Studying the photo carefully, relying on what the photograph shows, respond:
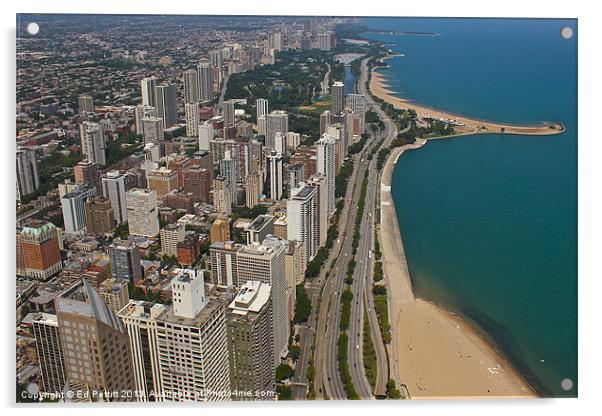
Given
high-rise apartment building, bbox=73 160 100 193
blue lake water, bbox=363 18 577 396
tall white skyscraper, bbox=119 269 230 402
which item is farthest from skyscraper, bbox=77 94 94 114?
tall white skyscraper, bbox=119 269 230 402

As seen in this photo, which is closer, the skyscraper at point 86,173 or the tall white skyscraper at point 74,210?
the tall white skyscraper at point 74,210

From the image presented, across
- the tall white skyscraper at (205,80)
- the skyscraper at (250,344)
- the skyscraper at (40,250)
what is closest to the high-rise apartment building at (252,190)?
the tall white skyscraper at (205,80)

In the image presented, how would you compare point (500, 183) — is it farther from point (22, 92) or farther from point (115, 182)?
point (22, 92)

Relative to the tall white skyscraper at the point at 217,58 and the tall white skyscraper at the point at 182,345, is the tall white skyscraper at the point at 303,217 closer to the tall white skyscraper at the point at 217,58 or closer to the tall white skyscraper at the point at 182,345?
the tall white skyscraper at the point at 217,58

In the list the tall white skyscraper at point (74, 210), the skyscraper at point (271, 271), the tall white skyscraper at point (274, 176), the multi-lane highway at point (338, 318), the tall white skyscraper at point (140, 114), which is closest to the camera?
the multi-lane highway at point (338, 318)

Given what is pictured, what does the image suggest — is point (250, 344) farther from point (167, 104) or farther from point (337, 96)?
point (337, 96)

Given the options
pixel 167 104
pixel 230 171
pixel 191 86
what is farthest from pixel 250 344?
pixel 167 104

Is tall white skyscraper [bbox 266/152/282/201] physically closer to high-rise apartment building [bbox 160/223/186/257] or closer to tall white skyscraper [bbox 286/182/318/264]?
tall white skyscraper [bbox 286/182/318/264]
